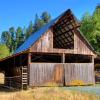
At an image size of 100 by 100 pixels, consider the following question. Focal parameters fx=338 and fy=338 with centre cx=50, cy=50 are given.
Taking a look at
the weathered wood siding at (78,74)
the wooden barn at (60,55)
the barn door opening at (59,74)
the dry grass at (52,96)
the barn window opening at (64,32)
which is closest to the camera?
the dry grass at (52,96)

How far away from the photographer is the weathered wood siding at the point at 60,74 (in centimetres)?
3272

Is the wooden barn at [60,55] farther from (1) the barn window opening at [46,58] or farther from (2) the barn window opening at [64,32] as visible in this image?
(1) the barn window opening at [46,58]

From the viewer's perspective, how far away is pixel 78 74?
34750 mm

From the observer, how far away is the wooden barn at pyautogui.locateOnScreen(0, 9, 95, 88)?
32750 millimetres

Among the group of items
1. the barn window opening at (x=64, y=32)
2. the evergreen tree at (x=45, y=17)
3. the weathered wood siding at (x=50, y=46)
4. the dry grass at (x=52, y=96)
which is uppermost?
the evergreen tree at (x=45, y=17)

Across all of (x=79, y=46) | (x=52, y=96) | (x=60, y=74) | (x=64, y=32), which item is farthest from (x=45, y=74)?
(x=52, y=96)

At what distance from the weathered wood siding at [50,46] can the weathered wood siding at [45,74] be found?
1.48 metres

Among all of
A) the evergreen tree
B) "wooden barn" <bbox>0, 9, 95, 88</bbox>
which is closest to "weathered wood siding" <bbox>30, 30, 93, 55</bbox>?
"wooden barn" <bbox>0, 9, 95, 88</bbox>

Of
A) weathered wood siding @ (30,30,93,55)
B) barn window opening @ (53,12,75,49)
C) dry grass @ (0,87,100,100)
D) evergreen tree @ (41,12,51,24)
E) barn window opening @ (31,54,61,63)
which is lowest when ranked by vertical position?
dry grass @ (0,87,100,100)

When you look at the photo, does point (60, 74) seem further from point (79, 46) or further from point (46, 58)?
point (46, 58)

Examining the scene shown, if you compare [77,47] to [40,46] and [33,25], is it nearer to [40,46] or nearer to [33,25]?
[40,46]

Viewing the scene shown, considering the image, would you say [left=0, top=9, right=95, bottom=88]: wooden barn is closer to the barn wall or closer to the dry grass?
the barn wall

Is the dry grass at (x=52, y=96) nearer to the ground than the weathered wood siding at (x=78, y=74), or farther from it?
nearer to the ground

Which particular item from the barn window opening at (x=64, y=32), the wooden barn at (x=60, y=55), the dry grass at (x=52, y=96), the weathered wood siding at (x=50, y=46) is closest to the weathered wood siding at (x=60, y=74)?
the wooden barn at (x=60, y=55)
